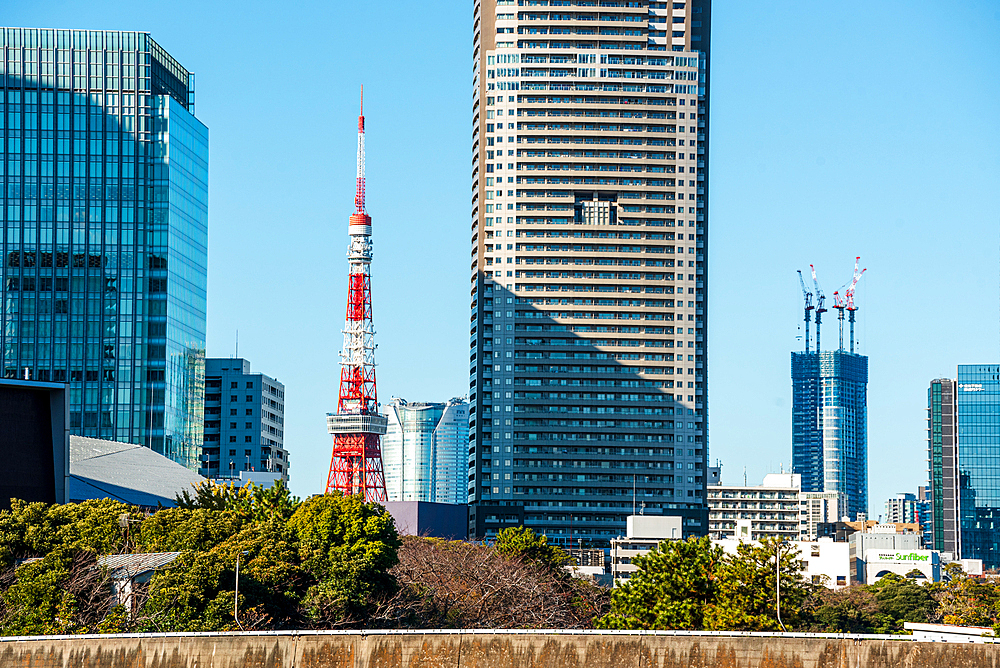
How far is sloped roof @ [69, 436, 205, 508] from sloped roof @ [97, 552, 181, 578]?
25.8 meters

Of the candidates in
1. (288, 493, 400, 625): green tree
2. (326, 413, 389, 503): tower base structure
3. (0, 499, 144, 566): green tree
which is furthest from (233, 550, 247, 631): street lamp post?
(326, 413, 389, 503): tower base structure

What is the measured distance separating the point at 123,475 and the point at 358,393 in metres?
76.2

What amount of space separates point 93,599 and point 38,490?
22229 mm

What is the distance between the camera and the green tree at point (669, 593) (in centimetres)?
6888

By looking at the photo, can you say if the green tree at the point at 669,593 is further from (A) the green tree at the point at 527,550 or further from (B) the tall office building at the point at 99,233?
(B) the tall office building at the point at 99,233

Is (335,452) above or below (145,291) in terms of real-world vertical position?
below

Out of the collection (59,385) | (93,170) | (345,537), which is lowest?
(345,537)

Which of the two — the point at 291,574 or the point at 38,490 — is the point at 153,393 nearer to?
the point at 38,490

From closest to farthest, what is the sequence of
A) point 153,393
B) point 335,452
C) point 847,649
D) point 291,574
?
point 847,649 → point 291,574 → point 153,393 → point 335,452

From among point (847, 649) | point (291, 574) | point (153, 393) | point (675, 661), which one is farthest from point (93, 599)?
point (153, 393)

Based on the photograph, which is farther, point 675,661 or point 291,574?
point 291,574

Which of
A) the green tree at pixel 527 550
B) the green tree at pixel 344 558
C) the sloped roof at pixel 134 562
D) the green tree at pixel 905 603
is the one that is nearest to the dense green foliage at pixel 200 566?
the green tree at pixel 344 558

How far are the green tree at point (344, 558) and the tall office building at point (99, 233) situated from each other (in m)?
95.2

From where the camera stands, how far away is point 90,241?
168 m
